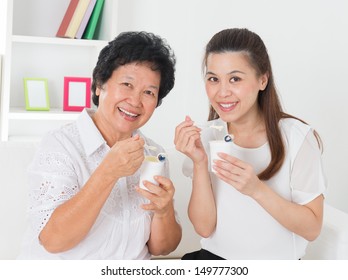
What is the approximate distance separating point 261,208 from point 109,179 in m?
0.54

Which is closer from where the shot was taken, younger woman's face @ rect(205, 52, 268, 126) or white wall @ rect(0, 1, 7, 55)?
younger woman's face @ rect(205, 52, 268, 126)

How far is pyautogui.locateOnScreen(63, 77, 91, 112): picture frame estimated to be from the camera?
3.99 meters

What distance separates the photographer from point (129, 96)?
1938 millimetres

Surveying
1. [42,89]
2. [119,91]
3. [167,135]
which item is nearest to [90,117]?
[119,91]

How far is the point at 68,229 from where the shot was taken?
1776 millimetres

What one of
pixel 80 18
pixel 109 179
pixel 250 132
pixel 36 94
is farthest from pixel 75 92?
pixel 109 179

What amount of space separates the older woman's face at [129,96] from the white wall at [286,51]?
1845 millimetres

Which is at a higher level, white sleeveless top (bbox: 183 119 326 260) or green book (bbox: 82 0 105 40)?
green book (bbox: 82 0 105 40)

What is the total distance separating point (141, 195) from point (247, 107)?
1.35ft

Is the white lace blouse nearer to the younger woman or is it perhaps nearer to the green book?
the younger woman

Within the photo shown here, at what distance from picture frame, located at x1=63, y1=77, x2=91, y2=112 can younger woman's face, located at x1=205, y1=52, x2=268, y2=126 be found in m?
2.05

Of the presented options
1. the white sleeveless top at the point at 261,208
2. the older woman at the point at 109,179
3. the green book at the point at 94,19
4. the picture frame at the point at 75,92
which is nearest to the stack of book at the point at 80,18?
the green book at the point at 94,19

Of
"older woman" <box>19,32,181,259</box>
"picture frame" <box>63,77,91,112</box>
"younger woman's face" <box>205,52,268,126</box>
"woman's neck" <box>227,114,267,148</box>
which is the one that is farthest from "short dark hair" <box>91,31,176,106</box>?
"picture frame" <box>63,77,91,112</box>
